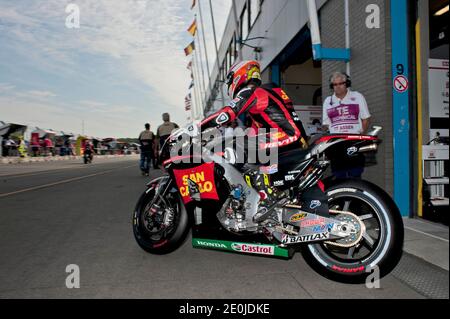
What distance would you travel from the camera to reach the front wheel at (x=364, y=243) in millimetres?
2498

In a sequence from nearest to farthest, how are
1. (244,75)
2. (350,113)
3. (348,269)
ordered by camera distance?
1. (348,269)
2. (244,75)
3. (350,113)

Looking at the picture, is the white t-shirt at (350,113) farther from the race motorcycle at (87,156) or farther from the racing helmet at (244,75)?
the race motorcycle at (87,156)

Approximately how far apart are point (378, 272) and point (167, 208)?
6.55 ft

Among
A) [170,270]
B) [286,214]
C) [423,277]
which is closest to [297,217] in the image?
[286,214]

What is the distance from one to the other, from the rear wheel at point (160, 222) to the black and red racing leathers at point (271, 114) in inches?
35.8

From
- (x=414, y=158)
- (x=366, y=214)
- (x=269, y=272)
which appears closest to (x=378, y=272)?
(x=366, y=214)

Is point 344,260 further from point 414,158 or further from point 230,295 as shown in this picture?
point 414,158

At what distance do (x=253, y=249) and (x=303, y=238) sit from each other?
0.44 meters

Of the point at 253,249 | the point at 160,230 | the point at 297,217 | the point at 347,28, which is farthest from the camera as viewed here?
the point at 347,28

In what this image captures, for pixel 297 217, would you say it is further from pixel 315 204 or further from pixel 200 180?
pixel 200 180

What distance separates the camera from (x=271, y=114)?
3.17 m

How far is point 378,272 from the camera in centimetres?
250

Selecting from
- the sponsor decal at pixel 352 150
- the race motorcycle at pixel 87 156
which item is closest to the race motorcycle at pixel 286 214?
the sponsor decal at pixel 352 150

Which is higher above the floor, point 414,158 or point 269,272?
point 414,158
